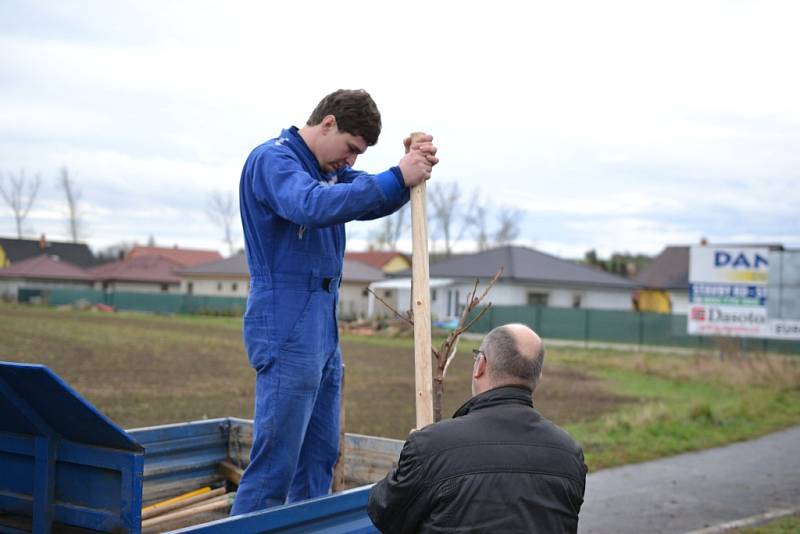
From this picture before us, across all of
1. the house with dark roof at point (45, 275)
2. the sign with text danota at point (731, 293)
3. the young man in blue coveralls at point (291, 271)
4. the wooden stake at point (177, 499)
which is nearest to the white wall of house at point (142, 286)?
the house with dark roof at point (45, 275)

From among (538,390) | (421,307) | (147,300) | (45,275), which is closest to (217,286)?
(147,300)

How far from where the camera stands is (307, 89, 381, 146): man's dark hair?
3.48 m

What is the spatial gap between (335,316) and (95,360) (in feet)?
59.7

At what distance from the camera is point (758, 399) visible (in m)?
15.3

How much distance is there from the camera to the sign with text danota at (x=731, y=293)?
23156mm

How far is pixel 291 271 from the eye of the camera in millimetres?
A: 3441

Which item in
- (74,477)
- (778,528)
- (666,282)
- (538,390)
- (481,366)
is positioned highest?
(481,366)

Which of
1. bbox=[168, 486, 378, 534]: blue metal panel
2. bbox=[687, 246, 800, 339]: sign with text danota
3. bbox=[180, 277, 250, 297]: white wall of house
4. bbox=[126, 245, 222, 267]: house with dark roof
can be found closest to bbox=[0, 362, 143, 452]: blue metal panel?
bbox=[168, 486, 378, 534]: blue metal panel

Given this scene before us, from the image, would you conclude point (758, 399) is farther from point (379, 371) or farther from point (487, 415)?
point (487, 415)

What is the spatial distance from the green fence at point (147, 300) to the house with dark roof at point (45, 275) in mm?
18859

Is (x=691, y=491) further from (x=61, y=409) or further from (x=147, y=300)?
(x=147, y=300)

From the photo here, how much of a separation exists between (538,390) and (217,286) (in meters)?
57.5

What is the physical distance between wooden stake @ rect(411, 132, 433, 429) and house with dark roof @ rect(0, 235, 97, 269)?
98.3 meters

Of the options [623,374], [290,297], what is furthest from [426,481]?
[623,374]
